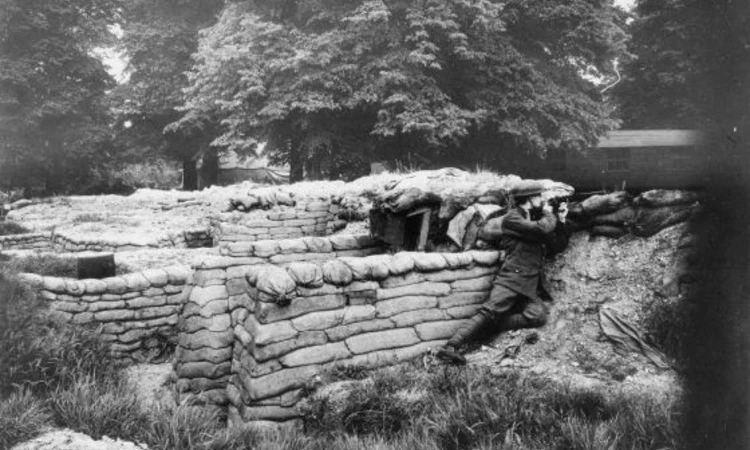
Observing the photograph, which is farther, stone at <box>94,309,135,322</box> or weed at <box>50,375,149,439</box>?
stone at <box>94,309,135,322</box>

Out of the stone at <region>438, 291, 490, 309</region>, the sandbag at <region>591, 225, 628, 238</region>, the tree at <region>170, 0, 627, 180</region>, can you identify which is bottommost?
the stone at <region>438, 291, 490, 309</region>

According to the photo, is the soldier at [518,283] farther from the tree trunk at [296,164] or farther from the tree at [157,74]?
the tree at [157,74]

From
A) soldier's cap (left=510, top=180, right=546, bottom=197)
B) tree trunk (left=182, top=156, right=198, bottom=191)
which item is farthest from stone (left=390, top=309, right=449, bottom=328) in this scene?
tree trunk (left=182, top=156, right=198, bottom=191)

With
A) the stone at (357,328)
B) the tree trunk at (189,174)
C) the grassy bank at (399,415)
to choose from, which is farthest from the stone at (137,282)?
the tree trunk at (189,174)

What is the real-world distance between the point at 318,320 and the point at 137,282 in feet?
10.6

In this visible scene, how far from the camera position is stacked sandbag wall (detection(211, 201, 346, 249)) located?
9594 millimetres

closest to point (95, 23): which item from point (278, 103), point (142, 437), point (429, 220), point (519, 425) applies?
point (278, 103)

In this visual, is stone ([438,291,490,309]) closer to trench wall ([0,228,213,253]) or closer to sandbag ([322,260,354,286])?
sandbag ([322,260,354,286])

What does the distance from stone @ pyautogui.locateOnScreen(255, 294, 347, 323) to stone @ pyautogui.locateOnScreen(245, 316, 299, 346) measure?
4cm

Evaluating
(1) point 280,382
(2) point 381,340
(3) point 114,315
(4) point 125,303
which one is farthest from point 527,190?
(3) point 114,315

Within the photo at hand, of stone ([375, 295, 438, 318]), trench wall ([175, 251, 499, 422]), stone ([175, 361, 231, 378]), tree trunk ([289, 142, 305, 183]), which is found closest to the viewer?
trench wall ([175, 251, 499, 422])

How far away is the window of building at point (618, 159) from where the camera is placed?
21.3 metres

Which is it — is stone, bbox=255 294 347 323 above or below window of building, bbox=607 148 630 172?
below

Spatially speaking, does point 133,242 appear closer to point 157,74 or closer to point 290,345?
point 290,345
